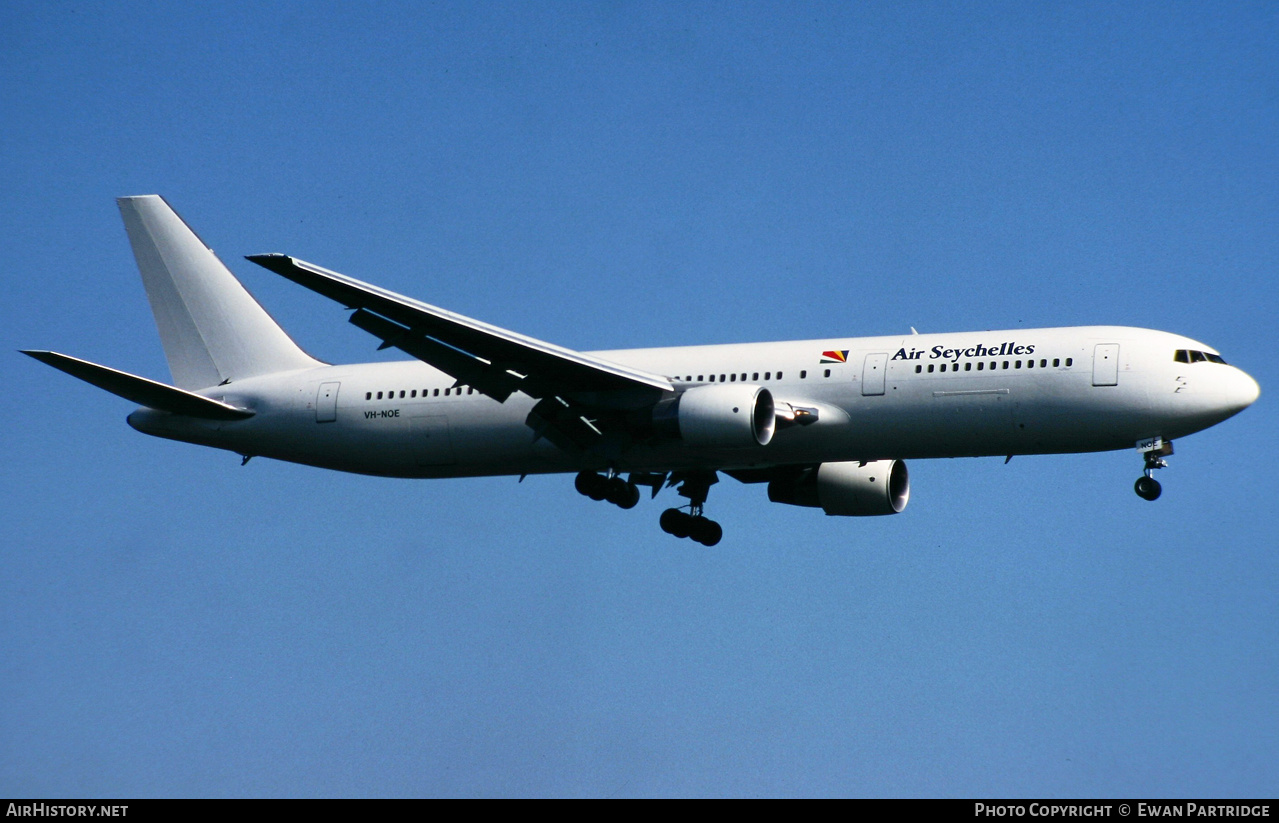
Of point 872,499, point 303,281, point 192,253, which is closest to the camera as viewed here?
point 303,281

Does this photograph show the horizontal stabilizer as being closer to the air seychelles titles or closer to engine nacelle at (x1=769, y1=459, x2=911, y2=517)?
engine nacelle at (x1=769, y1=459, x2=911, y2=517)

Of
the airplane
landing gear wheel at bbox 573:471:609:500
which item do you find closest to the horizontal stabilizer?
the airplane

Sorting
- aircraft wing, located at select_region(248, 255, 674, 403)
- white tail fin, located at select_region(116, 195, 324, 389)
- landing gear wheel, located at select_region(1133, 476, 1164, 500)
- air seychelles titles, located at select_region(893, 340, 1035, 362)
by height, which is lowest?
landing gear wheel, located at select_region(1133, 476, 1164, 500)

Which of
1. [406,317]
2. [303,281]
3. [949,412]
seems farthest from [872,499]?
[303,281]

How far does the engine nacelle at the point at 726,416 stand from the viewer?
127ft

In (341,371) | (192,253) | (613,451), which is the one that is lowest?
(613,451)

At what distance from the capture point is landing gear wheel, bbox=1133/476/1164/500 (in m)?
38.1

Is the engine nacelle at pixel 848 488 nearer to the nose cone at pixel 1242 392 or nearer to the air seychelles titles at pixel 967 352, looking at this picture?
the air seychelles titles at pixel 967 352

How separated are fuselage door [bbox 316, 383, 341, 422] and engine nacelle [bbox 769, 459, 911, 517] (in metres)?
13.1

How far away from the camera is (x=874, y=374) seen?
129 feet

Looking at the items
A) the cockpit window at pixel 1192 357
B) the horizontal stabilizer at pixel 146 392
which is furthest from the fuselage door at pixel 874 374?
the horizontal stabilizer at pixel 146 392

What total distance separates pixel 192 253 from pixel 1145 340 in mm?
29117

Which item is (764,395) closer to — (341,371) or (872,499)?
(872,499)
